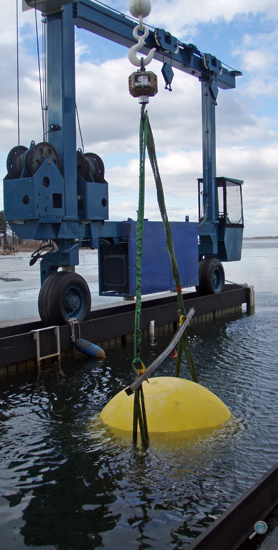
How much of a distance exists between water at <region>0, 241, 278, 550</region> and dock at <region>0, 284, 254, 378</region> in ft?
3.50

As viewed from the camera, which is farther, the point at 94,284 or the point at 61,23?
the point at 94,284

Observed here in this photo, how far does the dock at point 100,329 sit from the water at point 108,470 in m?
1.07

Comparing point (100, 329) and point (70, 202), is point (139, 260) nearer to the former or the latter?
point (70, 202)

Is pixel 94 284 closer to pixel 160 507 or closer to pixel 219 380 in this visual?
pixel 219 380

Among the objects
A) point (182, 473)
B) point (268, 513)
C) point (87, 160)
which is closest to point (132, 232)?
point (87, 160)

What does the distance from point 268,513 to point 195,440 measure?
1.59 metres

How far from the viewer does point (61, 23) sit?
11453 mm

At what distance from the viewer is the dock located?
31.9 feet

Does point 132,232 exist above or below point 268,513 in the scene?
above

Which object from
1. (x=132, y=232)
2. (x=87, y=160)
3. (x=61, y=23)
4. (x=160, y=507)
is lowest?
(x=160, y=507)

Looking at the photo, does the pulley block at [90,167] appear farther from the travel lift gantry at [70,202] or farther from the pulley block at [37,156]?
the pulley block at [37,156]

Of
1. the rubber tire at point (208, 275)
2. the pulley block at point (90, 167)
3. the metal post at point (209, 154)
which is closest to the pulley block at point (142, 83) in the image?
the pulley block at point (90, 167)

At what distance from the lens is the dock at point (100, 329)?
9.71 meters

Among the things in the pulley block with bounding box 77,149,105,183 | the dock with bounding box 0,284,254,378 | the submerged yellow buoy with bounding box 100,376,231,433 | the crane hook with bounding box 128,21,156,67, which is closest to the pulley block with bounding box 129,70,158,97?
the crane hook with bounding box 128,21,156,67
